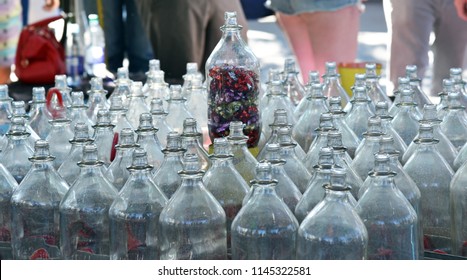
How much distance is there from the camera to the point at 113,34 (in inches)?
209

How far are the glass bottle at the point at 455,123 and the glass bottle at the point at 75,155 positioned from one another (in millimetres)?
742

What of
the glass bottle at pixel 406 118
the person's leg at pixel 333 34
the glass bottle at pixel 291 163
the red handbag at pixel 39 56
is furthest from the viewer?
the person's leg at pixel 333 34

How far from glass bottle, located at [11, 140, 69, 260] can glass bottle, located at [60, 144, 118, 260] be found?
0.20ft

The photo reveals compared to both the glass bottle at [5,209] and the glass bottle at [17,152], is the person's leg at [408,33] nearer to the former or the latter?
the glass bottle at [17,152]

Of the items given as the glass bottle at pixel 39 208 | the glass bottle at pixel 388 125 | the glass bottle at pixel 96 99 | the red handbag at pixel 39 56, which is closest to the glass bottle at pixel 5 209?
the glass bottle at pixel 39 208

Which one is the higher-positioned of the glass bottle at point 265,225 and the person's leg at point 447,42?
the person's leg at point 447,42

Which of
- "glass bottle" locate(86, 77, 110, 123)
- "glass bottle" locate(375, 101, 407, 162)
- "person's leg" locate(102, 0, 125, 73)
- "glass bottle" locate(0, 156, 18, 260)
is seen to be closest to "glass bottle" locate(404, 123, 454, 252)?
"glass bottle" locate(375, 101, 407, 162)

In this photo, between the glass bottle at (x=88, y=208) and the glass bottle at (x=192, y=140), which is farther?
the glass bottle at (x=192, y=140)

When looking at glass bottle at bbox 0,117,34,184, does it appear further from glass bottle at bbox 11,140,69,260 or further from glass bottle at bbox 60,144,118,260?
glass bottle at bbox 60,144,118,260

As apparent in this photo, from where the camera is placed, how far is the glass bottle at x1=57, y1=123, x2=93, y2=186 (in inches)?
74.2

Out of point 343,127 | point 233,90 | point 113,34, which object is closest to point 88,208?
point 233,90

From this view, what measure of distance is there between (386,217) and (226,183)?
311mm

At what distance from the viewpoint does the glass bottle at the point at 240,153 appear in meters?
1.82

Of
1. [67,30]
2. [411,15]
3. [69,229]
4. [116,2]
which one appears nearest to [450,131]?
[69,229]
